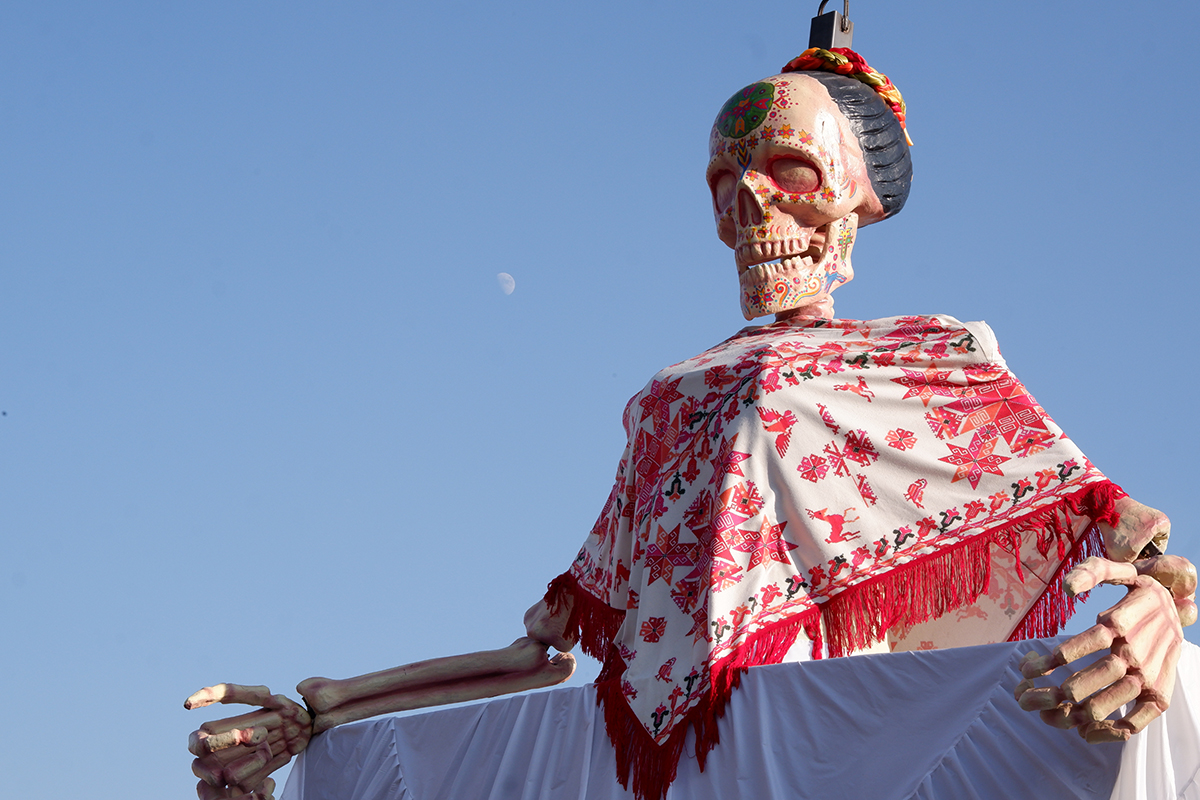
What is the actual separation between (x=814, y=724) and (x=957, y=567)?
428 mm

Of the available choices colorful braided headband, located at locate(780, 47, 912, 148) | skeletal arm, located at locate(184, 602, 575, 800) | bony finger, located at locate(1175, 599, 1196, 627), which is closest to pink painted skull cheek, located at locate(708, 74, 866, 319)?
colorful braided headband, located at locate(780, 47, 912, 148)

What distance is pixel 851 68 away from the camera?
3445 millimetres

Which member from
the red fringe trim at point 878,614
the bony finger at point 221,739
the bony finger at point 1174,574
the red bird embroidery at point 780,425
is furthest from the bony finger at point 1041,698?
the bony finger at point 221,739

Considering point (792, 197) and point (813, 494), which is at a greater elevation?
point (792, 197)

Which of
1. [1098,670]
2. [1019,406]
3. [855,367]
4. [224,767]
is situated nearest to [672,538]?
[855,367]

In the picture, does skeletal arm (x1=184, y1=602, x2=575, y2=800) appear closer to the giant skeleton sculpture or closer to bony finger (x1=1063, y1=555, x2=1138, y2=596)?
the giant skeleton sculpture

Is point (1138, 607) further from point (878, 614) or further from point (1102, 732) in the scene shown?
point (878, 614)

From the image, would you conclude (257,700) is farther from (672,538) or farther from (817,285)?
(817,285)

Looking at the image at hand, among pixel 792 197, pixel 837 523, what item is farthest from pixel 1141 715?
pixel 792 197

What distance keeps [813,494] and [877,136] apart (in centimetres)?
97

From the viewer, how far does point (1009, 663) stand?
246 cm

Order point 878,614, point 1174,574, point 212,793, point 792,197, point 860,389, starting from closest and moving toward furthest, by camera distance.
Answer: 1. point 1174,574
2. point 878,614
3. point 860,389
4. point 792,197
5. point 212,793

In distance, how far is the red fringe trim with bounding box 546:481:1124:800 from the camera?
107 inches

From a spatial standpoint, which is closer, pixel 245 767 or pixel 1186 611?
pixel 1186 611
